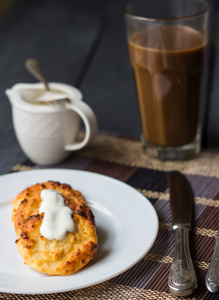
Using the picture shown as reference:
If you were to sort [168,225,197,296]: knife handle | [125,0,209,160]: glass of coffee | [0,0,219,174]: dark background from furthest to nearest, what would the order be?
[0,0,219,174]: dark background
[125,0,209,160]: glass of coffee
[168,225,197,296]: knife handle

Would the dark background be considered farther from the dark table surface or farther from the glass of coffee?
the glass of coffee

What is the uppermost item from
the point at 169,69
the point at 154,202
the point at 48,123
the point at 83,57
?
the point at 169,69

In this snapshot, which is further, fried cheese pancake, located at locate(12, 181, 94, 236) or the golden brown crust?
fried cheese pancake, located at locate(12, 181, 94, 236)

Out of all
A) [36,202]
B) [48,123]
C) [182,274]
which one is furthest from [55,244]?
[48,123]

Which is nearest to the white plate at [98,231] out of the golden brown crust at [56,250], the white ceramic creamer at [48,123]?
the golden brown crust at [56,250]

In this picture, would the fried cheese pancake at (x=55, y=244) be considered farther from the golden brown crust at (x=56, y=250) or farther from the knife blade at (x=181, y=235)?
the knife blade at (x=181, y=235)

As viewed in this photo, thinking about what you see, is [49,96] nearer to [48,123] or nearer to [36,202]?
[48,123]

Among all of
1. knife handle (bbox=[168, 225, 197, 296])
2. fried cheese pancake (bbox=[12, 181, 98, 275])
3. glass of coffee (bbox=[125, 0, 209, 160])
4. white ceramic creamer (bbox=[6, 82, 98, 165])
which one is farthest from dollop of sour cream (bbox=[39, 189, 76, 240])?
glass of coffee (bbox=[125, 0, 209, 160])
